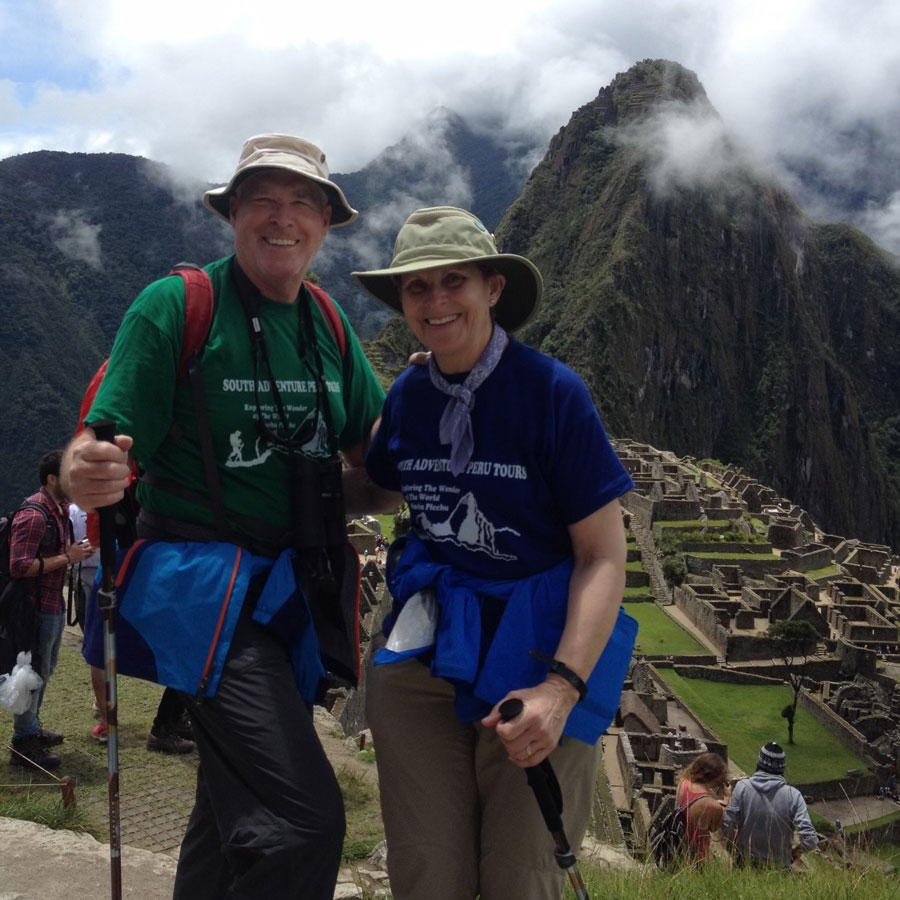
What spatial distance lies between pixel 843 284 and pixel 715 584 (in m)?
149

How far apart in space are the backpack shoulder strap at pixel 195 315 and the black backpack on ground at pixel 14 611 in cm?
294

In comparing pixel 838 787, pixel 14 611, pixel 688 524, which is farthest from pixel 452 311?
pixel 688 524

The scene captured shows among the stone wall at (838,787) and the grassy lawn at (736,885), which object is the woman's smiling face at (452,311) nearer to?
the grassy lawn at (736,885)

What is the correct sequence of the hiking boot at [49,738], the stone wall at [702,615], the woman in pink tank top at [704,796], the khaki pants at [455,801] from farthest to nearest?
the stone wall at [702,615] → the woman in pink tank top at [704,796] → the hiking boot at [49,738] → the khaki pants at [455,801]

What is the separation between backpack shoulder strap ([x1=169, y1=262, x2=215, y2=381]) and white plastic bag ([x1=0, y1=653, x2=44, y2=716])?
2948mm

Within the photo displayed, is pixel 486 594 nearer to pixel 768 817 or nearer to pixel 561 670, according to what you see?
pixel 561 670

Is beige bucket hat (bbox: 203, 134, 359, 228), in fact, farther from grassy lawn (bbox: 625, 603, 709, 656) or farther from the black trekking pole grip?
grassy lawn (bbox: 625, 603, 709, 656)

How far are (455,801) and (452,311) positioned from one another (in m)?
1.23

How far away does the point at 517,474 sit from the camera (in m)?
2.44

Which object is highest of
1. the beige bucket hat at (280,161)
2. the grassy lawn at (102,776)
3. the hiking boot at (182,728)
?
the beige bucket hat at (280,161)

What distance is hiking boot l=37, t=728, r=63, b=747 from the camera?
17.5ft

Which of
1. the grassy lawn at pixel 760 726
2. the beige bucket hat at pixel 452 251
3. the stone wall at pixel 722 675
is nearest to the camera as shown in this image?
the beige bucket hat at pixel 452 251

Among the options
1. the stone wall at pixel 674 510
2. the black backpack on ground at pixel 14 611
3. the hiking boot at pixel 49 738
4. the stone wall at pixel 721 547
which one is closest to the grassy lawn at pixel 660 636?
the stone wall at pixel 721 547

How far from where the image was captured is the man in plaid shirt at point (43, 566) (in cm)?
512
